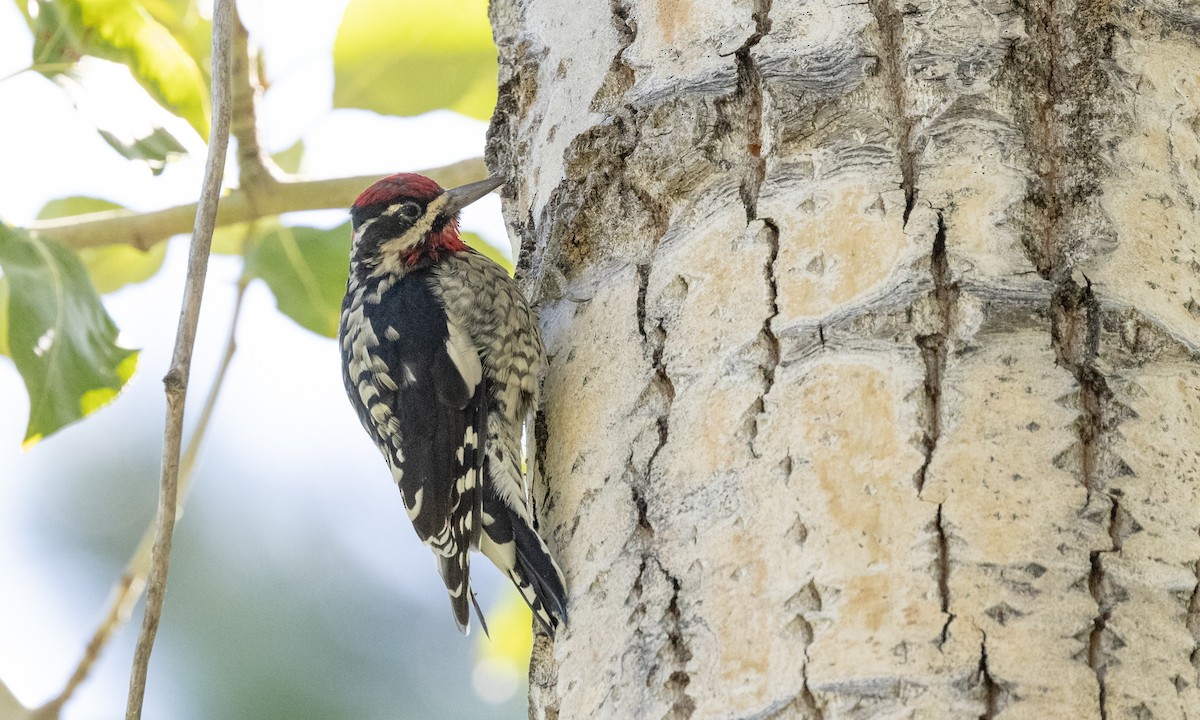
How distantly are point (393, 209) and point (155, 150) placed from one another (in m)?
0.67

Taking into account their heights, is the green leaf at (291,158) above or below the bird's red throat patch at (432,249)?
above

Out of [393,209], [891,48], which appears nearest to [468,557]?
[393,209]

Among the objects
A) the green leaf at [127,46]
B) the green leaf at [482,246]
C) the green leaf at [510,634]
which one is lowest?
the green leaf at [510,634]

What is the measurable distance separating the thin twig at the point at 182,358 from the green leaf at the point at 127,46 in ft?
1.57

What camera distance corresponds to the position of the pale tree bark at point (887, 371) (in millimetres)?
1120

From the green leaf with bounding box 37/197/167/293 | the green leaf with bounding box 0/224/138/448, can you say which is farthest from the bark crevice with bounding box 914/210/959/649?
the green leaf with bounding box 37/197/167/293

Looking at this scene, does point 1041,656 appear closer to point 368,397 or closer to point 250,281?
point 368,397

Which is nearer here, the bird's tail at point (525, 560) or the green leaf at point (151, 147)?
the bird's tail at point (525, 560)

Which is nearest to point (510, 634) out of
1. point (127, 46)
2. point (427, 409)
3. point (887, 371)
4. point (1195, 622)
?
point (427, 409)

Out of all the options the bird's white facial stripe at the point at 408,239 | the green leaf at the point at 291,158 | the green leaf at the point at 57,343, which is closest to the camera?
the green leaf at the point at 57,343

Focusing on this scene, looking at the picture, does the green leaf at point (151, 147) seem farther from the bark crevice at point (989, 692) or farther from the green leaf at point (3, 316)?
the bark crevice at point (989, 692)

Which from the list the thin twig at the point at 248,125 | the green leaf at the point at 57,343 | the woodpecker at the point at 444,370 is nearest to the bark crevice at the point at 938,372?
the woodpecker at the point at 444,370

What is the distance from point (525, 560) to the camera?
173 centimetres

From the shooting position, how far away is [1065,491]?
1.16 meters
